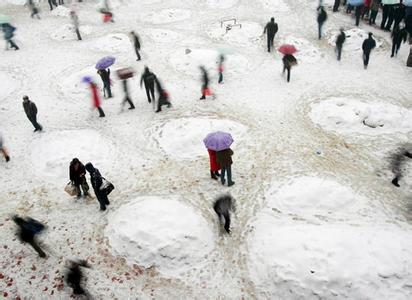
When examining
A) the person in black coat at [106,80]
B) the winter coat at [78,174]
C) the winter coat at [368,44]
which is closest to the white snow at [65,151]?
the winter coat at [78,174]

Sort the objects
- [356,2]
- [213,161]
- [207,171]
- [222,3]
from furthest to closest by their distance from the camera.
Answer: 1. [222,3]
2. [356,2]
3. [207,171]
4. [213,161]

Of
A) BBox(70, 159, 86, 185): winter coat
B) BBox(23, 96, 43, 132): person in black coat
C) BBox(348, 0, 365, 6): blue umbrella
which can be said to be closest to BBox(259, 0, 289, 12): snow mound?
BBox(348, 0, 365, 6): blue umbrella

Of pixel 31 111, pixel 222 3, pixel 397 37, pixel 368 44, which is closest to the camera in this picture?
pixel 31 111

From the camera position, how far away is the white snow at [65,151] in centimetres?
1200

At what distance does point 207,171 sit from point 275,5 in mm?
18254

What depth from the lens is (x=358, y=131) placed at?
13570 millimetres

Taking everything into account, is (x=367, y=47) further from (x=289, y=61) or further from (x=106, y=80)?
(x=106, y=80)

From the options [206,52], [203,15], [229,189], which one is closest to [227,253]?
[229,189]

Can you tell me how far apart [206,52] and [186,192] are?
10.8 m

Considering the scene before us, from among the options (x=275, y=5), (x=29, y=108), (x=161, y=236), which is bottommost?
(x=161, y=236)

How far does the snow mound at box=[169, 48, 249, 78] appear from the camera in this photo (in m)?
18.3

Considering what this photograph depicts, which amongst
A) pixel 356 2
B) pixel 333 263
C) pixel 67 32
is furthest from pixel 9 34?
pixel 333 263

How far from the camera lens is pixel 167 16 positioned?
24500 mm

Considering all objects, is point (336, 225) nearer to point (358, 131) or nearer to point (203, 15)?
point (358, 131)
